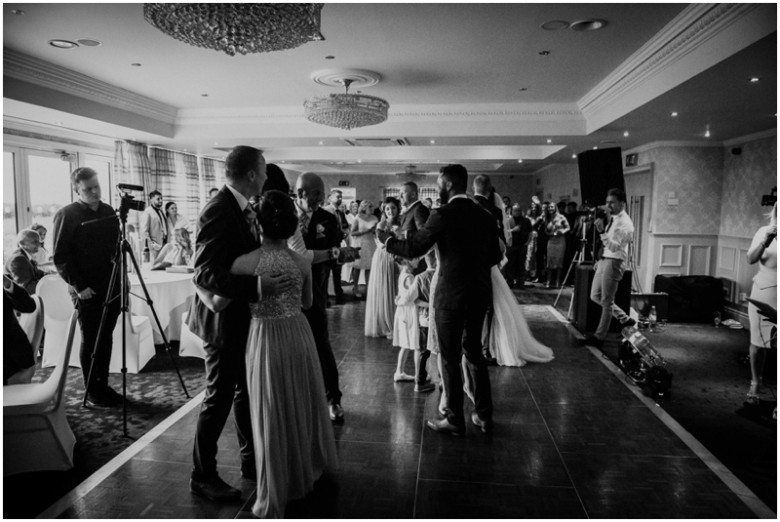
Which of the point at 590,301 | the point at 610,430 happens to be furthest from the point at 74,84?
the point at 610,430

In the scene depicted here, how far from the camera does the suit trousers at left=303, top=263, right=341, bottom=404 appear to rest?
2975 millimetres

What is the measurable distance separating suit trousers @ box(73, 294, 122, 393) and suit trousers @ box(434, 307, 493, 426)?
2.41 metres

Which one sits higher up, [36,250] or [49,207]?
[49,207]

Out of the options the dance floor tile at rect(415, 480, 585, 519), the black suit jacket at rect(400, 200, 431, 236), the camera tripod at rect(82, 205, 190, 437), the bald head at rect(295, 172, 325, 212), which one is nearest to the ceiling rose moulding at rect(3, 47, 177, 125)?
the camera tripod at rect(82, 205, 190, 437)

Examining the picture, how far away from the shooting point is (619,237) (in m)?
5.01

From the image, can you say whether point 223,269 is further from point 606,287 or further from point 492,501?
point 606,287

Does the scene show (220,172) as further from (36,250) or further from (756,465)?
(756,465)

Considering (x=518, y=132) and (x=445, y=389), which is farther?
(x=518, y=132)

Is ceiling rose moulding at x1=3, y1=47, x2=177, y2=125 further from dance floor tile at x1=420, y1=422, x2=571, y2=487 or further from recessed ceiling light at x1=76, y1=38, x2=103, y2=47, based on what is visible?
dance floor tile at x1=420, y1=422, x2=571, y2=487

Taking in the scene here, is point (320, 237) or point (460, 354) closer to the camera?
point (460, 354)

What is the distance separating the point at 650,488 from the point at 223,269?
235cm

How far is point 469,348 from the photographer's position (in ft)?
9.85

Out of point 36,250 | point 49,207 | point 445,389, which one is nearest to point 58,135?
point 49,207

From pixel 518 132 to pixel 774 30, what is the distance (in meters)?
4.58
